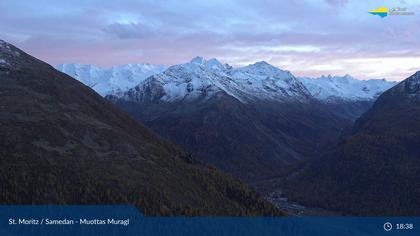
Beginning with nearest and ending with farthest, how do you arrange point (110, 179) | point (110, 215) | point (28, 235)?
point (28, 235) < point (110, 215) < point (110, 179)

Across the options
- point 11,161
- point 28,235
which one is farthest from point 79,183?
point 28,235

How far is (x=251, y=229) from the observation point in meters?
189

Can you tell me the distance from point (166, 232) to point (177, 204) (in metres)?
20.4

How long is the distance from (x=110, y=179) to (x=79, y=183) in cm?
1207

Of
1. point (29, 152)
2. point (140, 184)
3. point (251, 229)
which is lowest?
point (251, 229)

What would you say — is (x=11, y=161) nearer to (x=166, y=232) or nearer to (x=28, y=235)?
(x=28, y=235)

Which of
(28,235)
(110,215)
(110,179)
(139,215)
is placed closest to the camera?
(28,235)

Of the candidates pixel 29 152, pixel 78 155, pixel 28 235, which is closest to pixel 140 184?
pixel 78 155

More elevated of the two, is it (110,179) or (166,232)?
(110,179)

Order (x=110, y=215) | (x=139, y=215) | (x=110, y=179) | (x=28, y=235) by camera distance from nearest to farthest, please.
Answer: (x=28, y=235)
(x=110, y=215)
(x=139, y=215)
(x=110, y=179)

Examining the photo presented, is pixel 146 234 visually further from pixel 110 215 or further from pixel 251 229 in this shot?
pixel 251 229

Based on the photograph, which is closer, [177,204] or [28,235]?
[28,235]

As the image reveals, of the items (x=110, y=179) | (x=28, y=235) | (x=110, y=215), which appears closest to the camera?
(x=28, y=235)

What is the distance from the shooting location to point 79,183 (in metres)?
176
